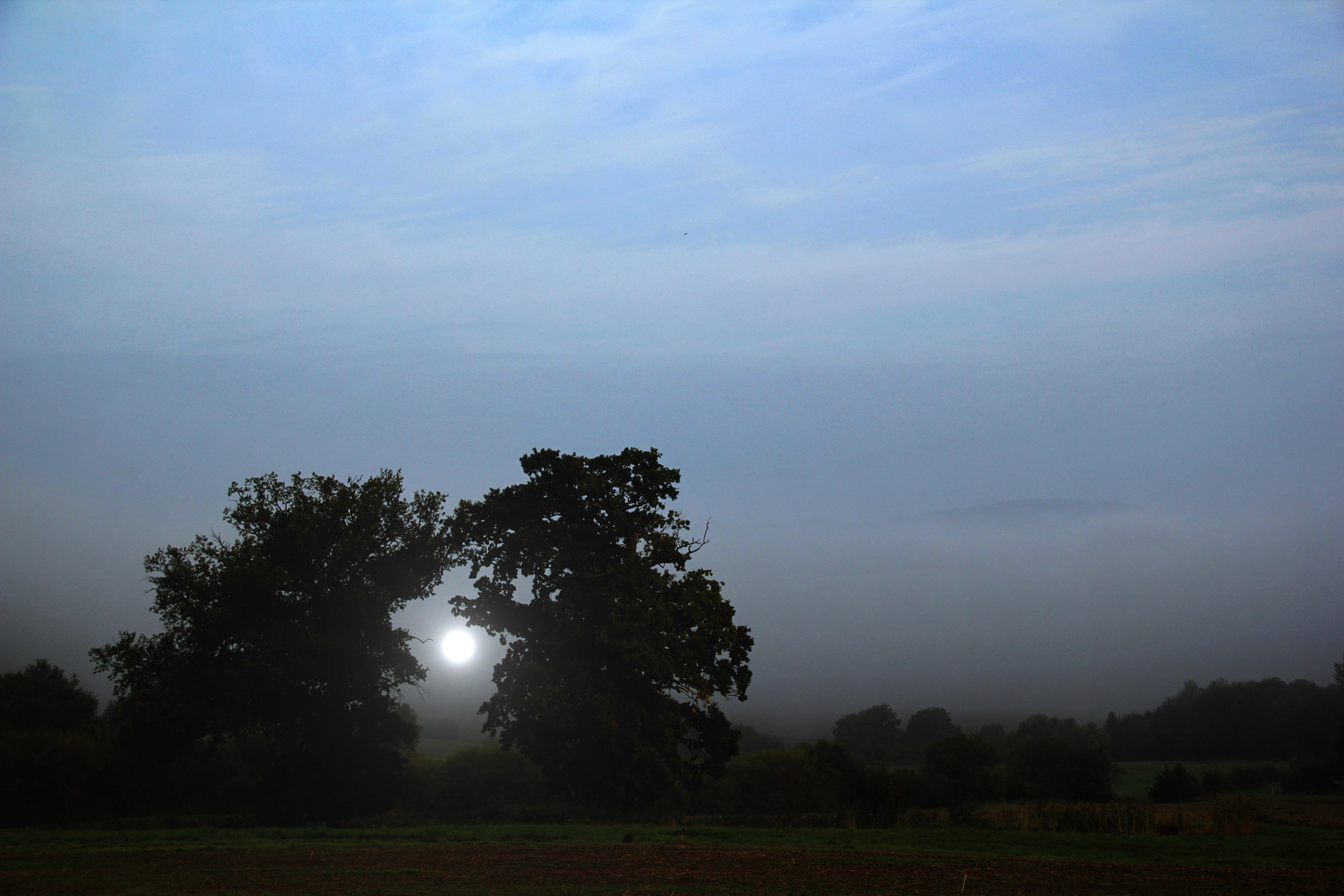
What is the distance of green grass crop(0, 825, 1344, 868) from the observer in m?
16.6

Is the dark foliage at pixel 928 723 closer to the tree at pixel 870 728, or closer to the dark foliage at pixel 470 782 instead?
the tree at pixel 870 728

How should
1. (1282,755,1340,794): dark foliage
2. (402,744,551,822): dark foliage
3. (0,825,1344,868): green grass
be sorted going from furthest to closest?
1. (1282,755,1340,794): dark foliage
2. (402,744,551,822): dark foliage
3. (0,825,1344,868): green grass

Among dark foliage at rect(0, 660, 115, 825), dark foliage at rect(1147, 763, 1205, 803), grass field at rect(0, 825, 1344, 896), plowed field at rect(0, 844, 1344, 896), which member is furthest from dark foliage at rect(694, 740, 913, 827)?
dark foliage at rect(0, 660, 115, 825)

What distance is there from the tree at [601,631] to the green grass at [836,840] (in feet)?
13.8

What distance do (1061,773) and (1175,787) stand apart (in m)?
5.02

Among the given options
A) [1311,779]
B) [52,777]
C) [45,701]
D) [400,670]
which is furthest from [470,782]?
[1311,779]

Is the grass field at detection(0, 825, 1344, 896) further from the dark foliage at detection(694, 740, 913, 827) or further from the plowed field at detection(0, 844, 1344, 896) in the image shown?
the dark foliage at detection(694, 740, 913, 827)

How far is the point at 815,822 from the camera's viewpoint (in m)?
23.9

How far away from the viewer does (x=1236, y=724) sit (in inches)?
2212

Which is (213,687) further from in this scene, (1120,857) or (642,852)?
(1120,857)

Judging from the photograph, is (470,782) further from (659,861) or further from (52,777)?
(659,861)

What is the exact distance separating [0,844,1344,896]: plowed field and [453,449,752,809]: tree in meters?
8.61

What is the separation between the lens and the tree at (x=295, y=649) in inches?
1029

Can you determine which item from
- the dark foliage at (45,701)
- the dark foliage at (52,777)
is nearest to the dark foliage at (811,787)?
the dark foliage at (52,777)
